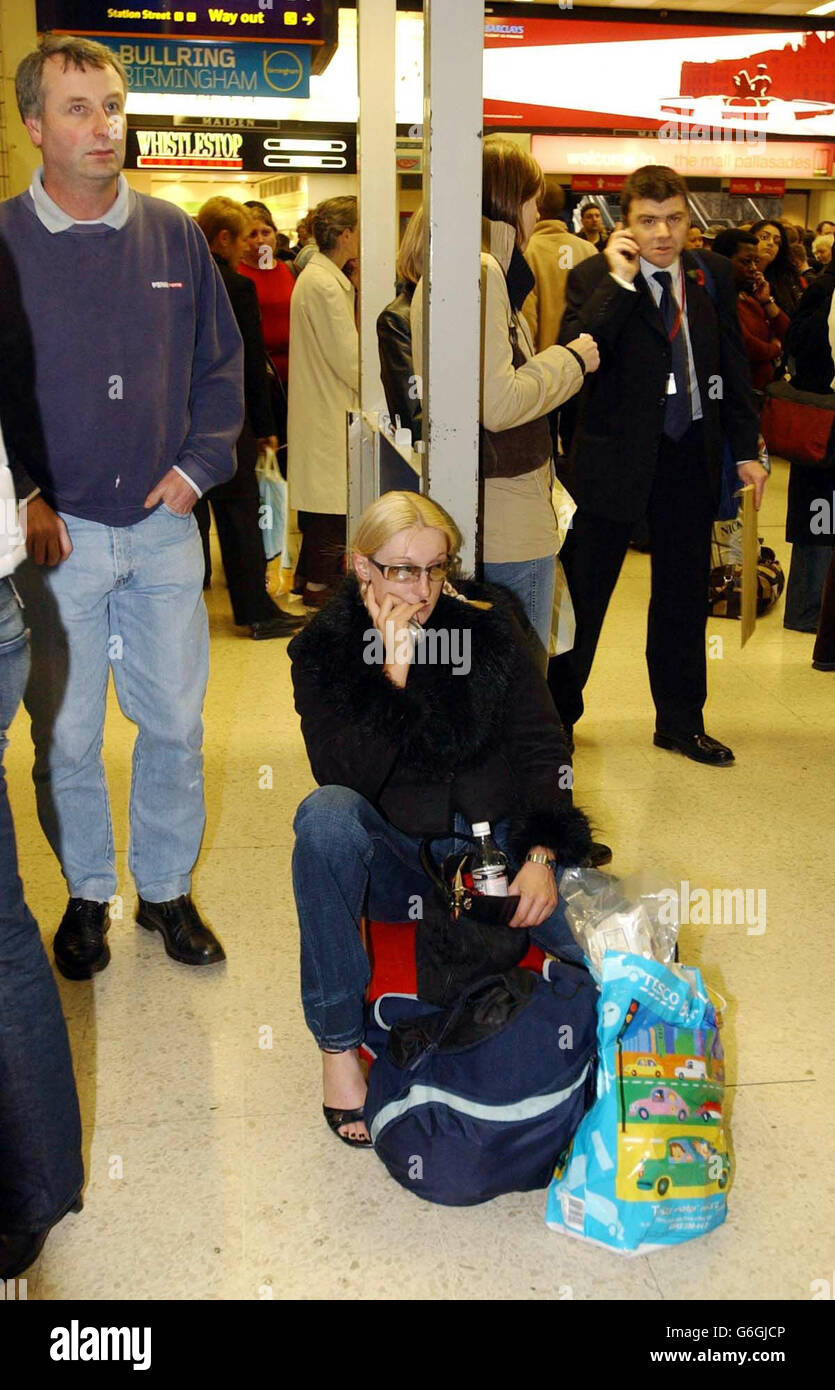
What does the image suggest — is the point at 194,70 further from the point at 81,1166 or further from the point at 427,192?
the point at 81,1166

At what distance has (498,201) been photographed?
10.4 ft

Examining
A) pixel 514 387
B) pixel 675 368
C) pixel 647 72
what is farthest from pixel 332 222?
pixel 647 72

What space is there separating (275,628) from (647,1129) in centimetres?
417

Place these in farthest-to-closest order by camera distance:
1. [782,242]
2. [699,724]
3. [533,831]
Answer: [782,242], [699,724], [533,831]

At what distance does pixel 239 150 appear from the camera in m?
9.16

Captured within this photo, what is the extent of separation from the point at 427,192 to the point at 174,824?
4.80ft

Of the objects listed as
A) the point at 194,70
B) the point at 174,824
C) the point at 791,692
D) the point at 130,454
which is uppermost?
the point at 194,70

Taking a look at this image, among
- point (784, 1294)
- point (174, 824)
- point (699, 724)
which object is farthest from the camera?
point (699, 724)

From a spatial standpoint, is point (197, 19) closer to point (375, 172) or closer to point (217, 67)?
point (217, 67)

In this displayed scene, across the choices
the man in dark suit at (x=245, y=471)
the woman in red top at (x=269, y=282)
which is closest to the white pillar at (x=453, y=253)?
the man in dark suit at (x=245, y=471)

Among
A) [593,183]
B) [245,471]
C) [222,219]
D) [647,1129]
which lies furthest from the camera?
[593,183]

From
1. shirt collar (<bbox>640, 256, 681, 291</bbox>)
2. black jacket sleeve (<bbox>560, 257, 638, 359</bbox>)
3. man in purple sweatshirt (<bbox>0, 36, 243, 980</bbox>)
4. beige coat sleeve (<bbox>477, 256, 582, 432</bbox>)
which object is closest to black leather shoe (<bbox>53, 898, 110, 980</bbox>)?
man in purple sweatshirt (<bbox>0, 36, 243, 980</bbox>)

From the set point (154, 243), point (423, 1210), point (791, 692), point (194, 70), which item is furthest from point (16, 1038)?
point (194, 70)

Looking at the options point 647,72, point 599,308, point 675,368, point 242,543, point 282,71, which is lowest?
point 242,543
